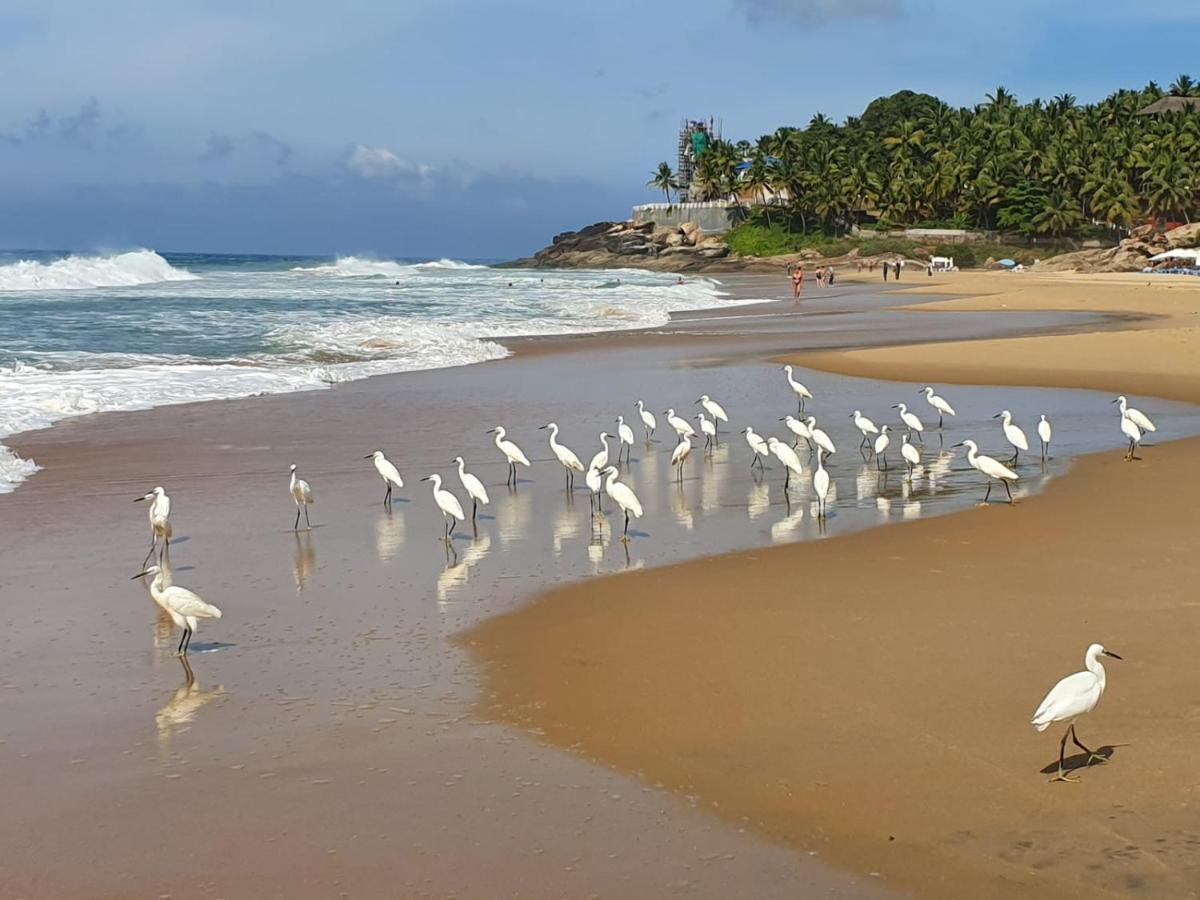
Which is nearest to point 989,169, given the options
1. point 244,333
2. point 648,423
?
point 244,333

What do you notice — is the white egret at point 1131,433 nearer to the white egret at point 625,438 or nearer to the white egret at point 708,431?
the white egret at point 708,431

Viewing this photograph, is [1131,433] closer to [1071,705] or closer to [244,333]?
[1071,705]

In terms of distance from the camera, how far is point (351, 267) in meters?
113

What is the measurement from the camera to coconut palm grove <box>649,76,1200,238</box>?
257 feet

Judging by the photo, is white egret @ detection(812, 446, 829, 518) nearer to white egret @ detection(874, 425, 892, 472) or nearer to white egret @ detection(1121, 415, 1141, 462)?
white egret @ detection(874, 425, 892, 472)

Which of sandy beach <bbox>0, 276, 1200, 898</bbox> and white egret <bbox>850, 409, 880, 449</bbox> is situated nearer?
sandy beach <bbox>0, 276, 1200, 898</bbox>

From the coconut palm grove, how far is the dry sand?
74360 mm

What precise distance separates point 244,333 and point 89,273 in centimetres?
4601

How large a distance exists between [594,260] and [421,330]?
7787 centimetres

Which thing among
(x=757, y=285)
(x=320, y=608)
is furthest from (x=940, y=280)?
(x=320, y=608)

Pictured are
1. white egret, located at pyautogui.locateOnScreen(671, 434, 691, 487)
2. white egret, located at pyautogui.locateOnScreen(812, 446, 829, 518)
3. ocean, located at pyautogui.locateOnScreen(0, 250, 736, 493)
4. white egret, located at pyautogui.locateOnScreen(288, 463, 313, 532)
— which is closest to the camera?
white egret, located at pyautogui.locateOnScreen(288, 463, 313, 532)

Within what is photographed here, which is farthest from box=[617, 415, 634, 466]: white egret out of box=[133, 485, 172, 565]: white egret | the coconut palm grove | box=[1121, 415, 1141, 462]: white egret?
the coconut palm grove

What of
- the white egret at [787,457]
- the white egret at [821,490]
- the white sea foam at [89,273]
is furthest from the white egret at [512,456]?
the white sea foam at [89,273]

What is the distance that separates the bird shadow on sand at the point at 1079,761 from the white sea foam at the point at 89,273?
63.1 metres
